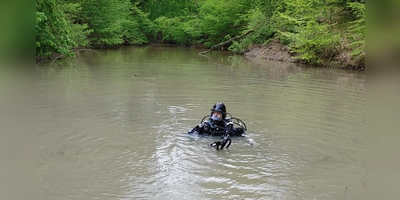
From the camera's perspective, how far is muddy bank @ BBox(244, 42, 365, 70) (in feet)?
61.7

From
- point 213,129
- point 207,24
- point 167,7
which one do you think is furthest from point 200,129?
point 167,7

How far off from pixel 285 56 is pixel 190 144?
18.8 meters

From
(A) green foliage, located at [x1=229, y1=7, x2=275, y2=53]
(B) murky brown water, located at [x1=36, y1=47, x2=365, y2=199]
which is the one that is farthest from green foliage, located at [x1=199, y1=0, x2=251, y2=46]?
(B) murky brown water, located at [x1=36, y1=47, x2=365, y2=199]

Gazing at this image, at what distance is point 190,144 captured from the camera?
6.56 m

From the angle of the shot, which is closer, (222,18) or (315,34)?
(315,34)

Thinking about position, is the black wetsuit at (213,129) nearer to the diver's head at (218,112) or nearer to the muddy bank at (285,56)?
the diver's head at (218,112)

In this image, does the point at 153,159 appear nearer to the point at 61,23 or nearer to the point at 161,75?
the point at 61,23

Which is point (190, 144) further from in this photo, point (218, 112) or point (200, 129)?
point (218, 112)

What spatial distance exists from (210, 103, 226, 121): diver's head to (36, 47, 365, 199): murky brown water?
59 cm

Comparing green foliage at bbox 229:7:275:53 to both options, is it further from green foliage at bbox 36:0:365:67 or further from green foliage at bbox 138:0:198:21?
green foliage at bbox 138:0:198:21

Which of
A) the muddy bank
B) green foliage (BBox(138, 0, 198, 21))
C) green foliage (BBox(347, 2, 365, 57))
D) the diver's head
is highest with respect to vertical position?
green foliage (BBox(138, 0, 198, 21))

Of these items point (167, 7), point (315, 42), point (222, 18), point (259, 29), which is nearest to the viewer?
point (315, 42)
